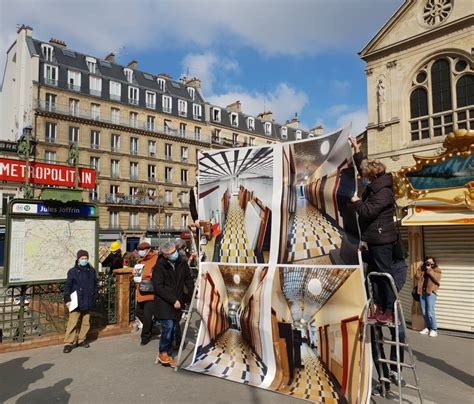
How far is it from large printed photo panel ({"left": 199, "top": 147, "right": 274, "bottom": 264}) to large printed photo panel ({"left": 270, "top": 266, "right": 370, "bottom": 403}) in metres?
0.68

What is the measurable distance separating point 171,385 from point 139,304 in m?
2.82

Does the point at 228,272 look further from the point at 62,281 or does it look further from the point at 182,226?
the point at 182,226

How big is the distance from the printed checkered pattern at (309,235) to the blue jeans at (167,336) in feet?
Answer: 7.32

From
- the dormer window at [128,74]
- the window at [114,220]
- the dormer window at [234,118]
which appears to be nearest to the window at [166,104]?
the dormer window at [128,74]

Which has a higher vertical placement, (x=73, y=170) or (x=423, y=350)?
(x=73, y=170)

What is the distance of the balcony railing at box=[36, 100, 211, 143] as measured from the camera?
4069 centimetres

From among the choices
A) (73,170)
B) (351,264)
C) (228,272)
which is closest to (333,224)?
(351,264)

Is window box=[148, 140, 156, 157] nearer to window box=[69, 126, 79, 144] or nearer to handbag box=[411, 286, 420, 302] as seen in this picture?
window box=[69, 126, 79, 144]

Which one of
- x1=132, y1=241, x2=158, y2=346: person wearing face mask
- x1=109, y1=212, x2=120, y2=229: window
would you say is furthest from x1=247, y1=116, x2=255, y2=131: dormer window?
x1=132, y1=241, x2=158, y2=346: person wearing face mask

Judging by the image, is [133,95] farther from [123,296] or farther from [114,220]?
[123,296]

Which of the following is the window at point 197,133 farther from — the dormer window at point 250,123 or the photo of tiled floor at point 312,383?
the photo of tiled floor at point 312,383

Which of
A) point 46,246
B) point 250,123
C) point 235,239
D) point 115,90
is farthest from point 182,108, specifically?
point 235,239

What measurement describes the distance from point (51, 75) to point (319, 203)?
4262cm

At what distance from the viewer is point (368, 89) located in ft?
48.9
